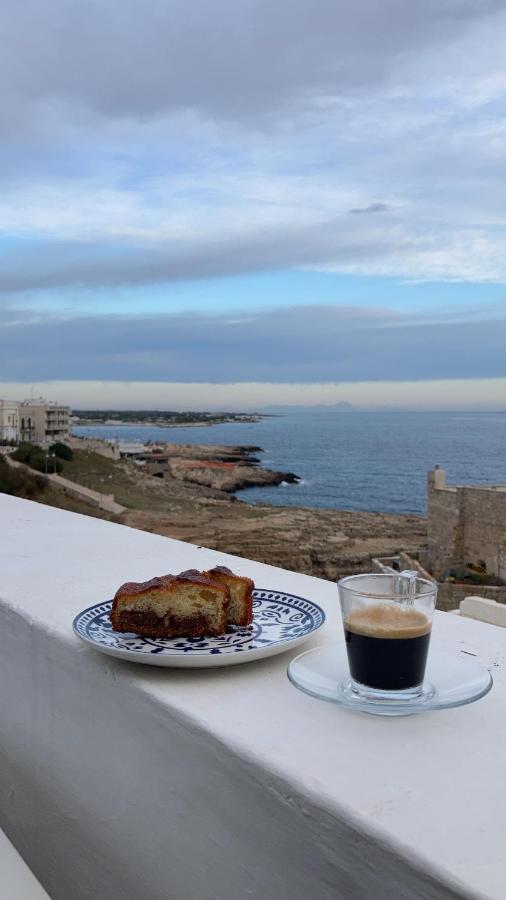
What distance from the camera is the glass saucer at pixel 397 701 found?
78 centimetres

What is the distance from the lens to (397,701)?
0.79 meters

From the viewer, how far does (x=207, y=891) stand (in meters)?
0.78

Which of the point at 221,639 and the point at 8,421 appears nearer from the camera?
the point at 221,639

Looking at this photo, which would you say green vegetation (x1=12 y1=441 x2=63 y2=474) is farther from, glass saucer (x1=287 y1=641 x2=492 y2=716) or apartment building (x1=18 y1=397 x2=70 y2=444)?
glass saucer (x1=287 y1=641 x2=492 y2=716)

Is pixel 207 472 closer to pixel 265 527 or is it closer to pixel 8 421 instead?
pixel 8 421

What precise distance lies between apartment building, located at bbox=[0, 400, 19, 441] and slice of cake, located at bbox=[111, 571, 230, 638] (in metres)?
36.9

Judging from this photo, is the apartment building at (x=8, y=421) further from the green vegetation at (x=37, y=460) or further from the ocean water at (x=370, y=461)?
the ocean water at (x=370, y=461)

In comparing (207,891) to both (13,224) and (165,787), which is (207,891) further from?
(13,224)

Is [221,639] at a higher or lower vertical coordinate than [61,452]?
higher

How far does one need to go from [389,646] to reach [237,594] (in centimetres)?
25

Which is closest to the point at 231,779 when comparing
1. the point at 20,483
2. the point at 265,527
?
the point at 20,483

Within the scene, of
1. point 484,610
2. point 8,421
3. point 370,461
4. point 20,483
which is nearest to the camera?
point 484,610

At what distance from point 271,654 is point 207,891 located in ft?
0.86

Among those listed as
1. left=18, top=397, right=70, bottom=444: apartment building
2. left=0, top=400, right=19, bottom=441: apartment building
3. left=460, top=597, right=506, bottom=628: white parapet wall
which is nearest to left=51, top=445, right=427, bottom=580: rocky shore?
left=0, top=400, right=19, bottom=441: apartment building
